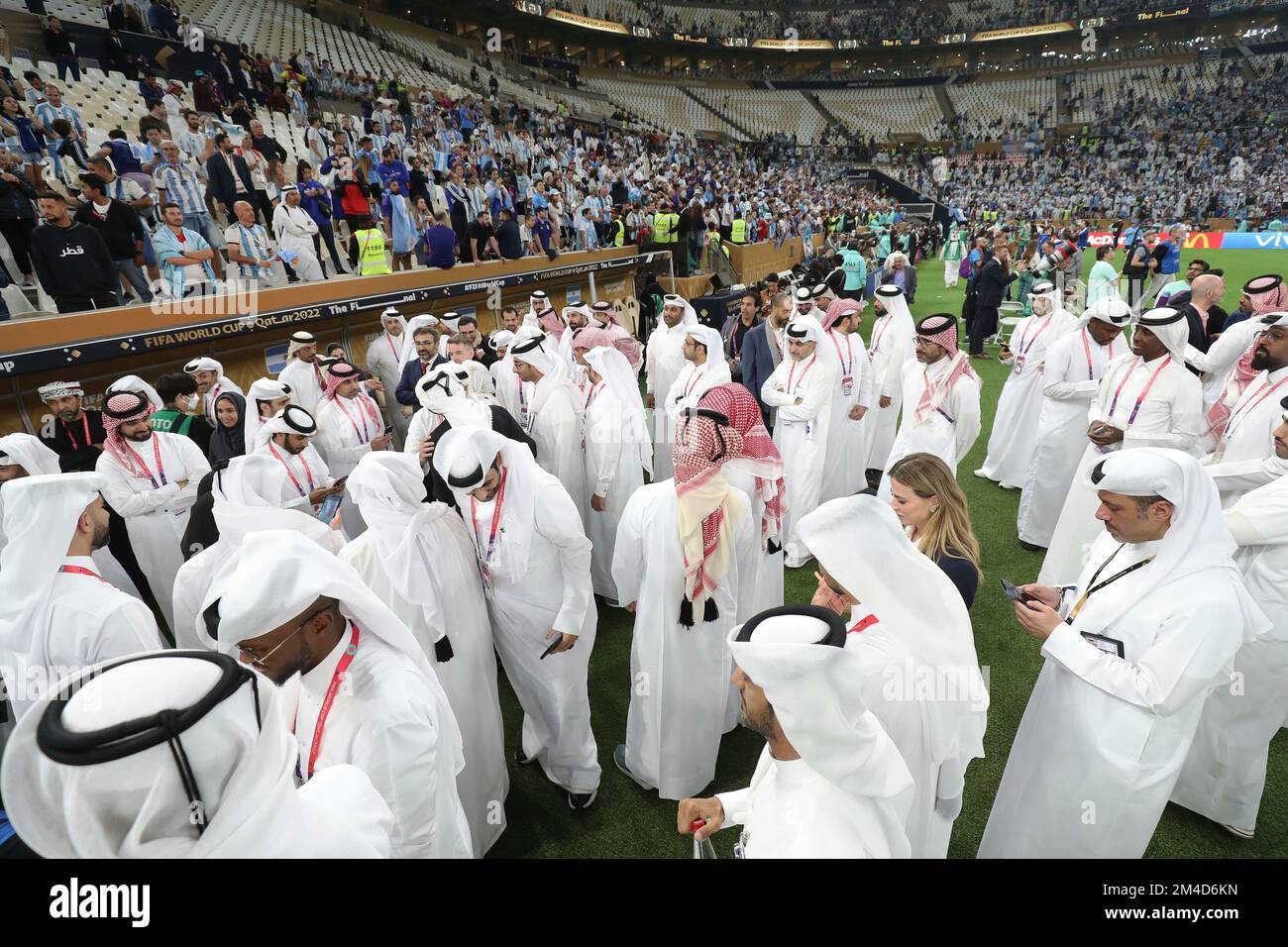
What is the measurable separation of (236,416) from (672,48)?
156 ft

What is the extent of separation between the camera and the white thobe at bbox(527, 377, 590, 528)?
5246mm

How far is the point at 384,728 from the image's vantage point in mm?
1779

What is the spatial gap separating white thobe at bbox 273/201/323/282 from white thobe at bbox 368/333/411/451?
6.48 feet

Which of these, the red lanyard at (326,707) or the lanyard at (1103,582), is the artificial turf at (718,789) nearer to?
the lanyard at (1103,582)

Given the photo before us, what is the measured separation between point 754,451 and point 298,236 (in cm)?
808

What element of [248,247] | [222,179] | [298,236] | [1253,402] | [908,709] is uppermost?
[222,179]

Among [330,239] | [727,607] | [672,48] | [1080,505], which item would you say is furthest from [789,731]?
[672,48]

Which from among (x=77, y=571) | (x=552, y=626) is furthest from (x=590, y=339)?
(x=77, y=571)

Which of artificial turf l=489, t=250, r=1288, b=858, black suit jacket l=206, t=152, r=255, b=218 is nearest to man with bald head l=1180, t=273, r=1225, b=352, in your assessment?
artificial turf l=489, t=250, r=1288, b=858

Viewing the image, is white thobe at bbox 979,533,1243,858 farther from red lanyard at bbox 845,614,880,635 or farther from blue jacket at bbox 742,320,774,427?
blue jacket at bbox 742,320,774,427

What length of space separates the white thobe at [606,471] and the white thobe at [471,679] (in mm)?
1886

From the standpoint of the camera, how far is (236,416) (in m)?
5.17

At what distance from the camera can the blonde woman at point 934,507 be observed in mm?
2527

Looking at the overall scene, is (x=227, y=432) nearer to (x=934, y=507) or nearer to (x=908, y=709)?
(x=934, y=507)
